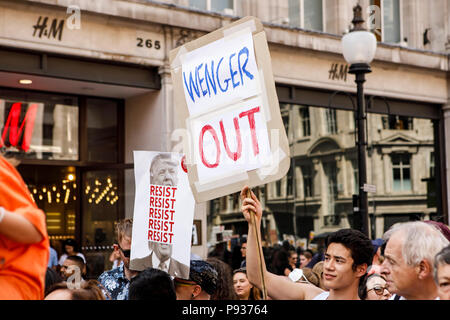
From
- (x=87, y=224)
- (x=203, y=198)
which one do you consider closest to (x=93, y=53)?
(x=87, y=224)

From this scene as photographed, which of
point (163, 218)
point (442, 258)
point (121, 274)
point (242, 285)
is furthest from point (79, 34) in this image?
point (442, 258)

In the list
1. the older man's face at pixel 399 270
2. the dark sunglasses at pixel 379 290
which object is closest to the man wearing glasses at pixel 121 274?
the dark sunglasses at pixel 379 290

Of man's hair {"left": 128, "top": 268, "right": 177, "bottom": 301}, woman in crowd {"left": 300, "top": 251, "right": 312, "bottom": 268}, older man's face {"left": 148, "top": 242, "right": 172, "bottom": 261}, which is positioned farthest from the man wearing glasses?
woman in crowd {"left": 300, "top": 251, "right": 312, "bottom": 268}

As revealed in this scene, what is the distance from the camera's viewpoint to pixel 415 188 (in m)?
18.2

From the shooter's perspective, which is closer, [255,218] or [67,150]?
[255,218]

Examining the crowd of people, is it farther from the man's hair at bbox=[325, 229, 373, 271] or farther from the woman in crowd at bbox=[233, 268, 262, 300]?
the woman in crowd at bbox=[233, 268, 262, 300]

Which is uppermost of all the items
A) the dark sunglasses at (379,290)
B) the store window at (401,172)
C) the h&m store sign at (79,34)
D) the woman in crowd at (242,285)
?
the h&m store sign at (79,34)

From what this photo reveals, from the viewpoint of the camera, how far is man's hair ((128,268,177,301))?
3691 millimetres

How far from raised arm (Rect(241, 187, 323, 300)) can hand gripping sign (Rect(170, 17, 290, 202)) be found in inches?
7.4

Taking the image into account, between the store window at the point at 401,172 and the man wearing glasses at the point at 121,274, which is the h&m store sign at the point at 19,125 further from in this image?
the store window at the point at 401,172

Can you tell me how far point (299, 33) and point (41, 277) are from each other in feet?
42.8

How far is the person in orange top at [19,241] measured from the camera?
2.77 metres
